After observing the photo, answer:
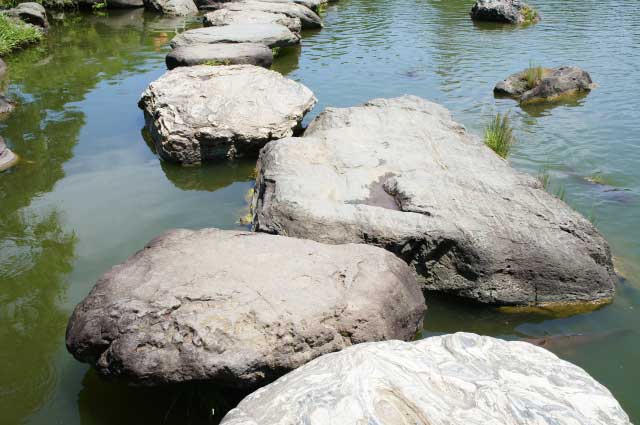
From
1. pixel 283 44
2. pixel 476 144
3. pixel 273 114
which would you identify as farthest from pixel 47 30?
pixel 476 144

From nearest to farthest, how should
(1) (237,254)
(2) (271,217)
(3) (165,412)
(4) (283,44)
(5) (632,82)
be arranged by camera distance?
(3) (165,412) → (1) (237,254) → (2) (271,217) → (5) (632,82) → (4) (283,44)

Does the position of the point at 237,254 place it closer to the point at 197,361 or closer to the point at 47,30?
the point at 197,361

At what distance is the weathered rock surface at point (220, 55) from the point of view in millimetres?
11023

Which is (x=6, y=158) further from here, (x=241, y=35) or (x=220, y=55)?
(x=241, y=35)

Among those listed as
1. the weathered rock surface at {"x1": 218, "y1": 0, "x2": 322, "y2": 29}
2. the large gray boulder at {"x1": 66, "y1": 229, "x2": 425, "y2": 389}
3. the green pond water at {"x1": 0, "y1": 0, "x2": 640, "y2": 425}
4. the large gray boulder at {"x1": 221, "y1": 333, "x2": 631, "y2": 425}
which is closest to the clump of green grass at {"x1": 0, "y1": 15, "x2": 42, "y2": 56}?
the green pond water at {"x1": 0, "y1": 0, "x2": 640, "y2": 425}

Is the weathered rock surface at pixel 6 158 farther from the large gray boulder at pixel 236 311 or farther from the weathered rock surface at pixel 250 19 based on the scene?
the weathered rock surface at pixel 250 19

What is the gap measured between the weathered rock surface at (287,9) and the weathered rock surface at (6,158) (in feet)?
31.4

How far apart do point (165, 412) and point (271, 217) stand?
6.37ft

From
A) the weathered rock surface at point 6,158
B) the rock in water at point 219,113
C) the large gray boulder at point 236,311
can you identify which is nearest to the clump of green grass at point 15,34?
the weathered rock surface at point 6,158

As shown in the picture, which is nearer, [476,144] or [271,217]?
[271,217]

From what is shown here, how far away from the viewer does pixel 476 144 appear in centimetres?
710

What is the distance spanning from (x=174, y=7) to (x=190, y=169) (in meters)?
12.6

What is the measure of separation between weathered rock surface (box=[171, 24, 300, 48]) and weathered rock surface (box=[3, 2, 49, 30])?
5.81 meters

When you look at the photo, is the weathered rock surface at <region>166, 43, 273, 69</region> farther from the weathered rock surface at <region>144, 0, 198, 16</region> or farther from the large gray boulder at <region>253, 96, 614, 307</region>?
the weathered rock surface at <region>144, 0, 198, 16</region>
